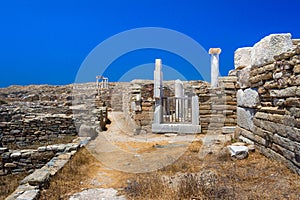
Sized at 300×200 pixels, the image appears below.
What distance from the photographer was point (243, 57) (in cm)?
696

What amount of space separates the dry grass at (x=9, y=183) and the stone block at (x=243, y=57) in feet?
22.0

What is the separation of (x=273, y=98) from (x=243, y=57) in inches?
86.9

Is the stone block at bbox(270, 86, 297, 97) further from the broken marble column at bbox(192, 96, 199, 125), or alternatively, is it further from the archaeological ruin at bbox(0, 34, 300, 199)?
the broken marble column at bbox(192, 96, 199, 125)

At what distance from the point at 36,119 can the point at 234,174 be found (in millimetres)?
9409

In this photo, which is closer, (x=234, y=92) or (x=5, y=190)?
(x=5, y=190)

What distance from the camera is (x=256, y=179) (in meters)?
4.25

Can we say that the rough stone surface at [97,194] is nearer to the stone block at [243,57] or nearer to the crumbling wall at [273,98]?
the crumbling wall at [273,98]

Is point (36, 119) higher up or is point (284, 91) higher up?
point (284, 91)

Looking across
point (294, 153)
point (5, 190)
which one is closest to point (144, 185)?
point (294, 153)

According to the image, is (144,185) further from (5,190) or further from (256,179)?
(5,190)

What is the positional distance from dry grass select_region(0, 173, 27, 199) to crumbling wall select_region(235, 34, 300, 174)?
5.81m

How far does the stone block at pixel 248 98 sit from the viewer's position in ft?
19.3

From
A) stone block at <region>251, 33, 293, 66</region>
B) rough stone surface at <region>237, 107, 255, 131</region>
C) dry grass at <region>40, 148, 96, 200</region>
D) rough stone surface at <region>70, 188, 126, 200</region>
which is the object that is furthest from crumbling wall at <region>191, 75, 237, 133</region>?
rough stone surface at <region>70, 188, 126, 200</region>

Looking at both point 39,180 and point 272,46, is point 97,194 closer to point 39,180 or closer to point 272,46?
point 39,180
